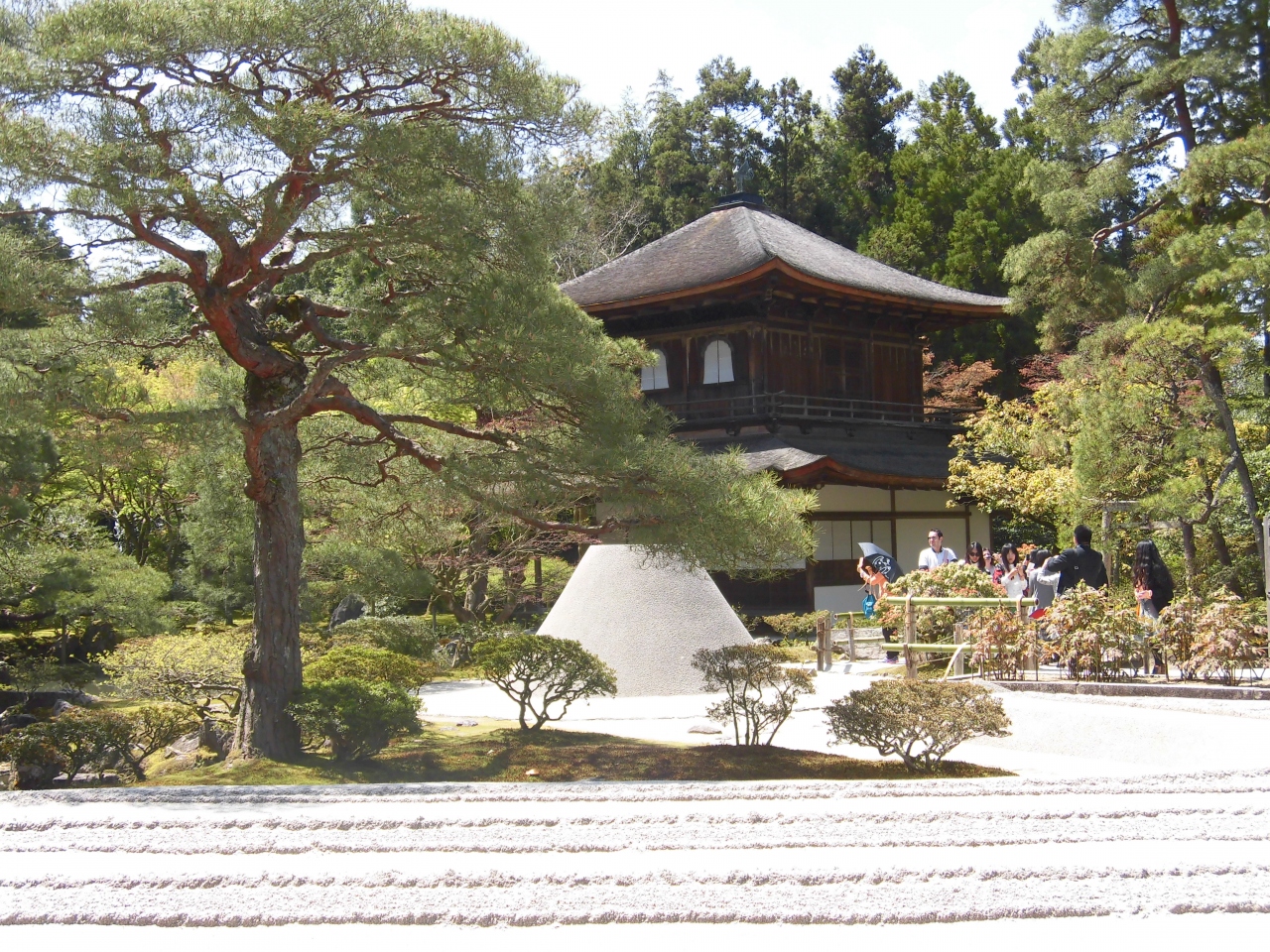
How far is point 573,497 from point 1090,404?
757cm

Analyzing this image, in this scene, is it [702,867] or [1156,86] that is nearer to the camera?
[702,867]

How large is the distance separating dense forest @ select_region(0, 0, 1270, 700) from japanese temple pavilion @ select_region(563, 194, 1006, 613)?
145 centimetres

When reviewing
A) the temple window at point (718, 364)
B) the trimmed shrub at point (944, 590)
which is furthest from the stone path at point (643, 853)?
the temple window at point (718, 364)

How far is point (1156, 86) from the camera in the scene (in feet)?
48.4

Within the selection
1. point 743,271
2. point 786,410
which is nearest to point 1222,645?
point 743,271

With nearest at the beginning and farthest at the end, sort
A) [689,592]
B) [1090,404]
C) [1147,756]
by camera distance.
Answer: 1. [1147,756]
2. [689,592]
3. [1090,404]

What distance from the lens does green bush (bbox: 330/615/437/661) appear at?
12.8 metres

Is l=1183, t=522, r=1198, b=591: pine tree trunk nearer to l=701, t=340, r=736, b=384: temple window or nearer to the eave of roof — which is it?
the eave of roof

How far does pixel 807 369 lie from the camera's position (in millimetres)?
21484

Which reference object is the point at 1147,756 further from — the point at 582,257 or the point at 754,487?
the point at 582,257

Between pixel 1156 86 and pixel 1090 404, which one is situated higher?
pixel 1156 86

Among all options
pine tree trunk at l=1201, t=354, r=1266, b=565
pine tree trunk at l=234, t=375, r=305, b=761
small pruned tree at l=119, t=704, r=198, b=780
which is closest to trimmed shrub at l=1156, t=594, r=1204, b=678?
pine tree trunk at l=1201, t=354, r=1266, b=565

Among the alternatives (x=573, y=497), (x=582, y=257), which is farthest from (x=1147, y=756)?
(x=582, y=257)

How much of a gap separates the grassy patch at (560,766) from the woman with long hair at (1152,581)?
12.2ft
